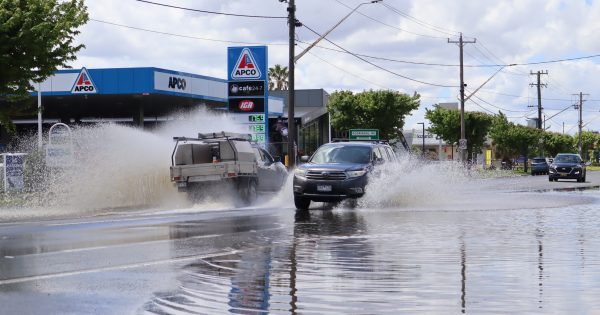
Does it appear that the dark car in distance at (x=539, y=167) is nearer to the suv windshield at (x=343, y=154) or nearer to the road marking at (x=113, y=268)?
the suv windshield at (x=343, y=154)

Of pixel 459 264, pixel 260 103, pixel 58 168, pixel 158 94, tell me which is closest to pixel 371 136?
pixel 158 94

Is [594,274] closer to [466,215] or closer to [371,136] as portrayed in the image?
[466,215]

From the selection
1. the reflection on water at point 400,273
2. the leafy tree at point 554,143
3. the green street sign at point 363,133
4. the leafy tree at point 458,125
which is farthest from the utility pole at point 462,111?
the leafy tree at point 554,143

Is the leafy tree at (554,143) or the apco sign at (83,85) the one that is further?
the leafy tree at (554,143)

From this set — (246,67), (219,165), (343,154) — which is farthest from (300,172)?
(246,67)

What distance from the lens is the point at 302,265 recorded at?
1059 cm

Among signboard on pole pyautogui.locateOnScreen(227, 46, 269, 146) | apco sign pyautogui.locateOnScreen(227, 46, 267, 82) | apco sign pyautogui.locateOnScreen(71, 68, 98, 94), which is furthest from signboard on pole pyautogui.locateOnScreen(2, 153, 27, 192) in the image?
apco sign pyautogui.locateOnScreen(71, 68, 98, 94)

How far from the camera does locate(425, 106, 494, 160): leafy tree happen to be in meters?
84.0

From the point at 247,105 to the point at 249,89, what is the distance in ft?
2.22

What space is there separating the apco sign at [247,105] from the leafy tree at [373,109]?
3975 cm

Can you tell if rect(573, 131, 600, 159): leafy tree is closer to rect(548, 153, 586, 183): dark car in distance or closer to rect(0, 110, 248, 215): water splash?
rect(548, 153, 586, 183): dark car in distance

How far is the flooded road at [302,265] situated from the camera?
7.82 meters

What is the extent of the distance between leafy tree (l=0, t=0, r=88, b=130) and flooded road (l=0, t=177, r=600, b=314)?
5.14 meters

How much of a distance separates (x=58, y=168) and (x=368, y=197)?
11183 millimetres
